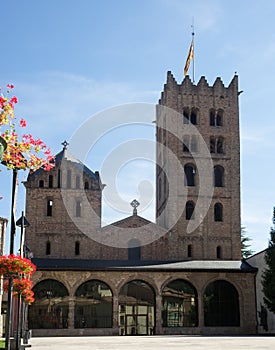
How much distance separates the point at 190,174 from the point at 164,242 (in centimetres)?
709

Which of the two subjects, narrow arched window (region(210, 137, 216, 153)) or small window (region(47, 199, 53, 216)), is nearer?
small window (region(47, 199, 53, 216))

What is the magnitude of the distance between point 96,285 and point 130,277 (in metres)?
2.77

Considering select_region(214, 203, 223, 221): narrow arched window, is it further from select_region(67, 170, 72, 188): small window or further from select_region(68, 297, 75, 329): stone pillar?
select_region(68, 297, 75, 329): stone pillar

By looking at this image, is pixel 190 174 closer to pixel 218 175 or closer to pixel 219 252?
pixel 218 175

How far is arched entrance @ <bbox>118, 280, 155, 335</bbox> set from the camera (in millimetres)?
45344

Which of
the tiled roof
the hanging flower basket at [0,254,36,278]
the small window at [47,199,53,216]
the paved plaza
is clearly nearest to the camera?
the hanging flower basket at [0,254,36,278]

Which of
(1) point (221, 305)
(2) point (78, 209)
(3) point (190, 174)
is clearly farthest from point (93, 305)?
(3) point (190, 174)

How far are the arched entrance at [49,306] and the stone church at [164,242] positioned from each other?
77 mm

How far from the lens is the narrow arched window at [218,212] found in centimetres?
5312

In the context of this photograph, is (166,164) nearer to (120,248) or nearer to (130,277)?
(120,248)

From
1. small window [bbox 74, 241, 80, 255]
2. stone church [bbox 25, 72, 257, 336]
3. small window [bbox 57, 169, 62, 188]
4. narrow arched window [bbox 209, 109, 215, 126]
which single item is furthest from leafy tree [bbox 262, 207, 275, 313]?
small window [bbox 57, 169, 62, 188]

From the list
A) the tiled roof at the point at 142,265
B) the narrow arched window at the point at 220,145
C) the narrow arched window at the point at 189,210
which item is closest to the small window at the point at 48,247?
the tiled roof at the point at 142,265

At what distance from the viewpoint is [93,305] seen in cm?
4438

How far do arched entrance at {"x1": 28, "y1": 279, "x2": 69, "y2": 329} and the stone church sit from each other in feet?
0.25
